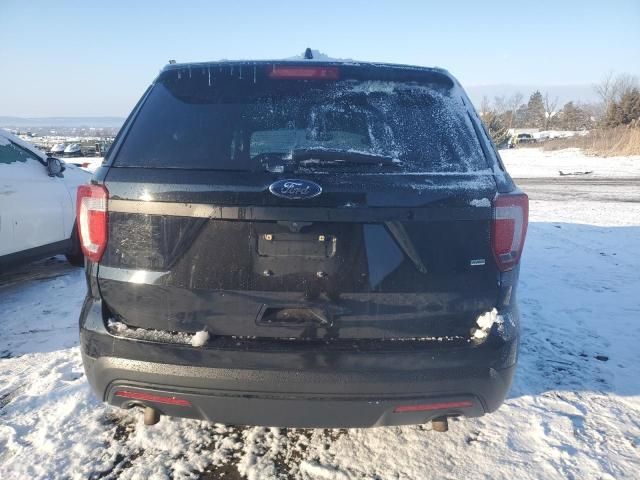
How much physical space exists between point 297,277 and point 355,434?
1208 mm

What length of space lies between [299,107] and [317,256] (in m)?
0.74

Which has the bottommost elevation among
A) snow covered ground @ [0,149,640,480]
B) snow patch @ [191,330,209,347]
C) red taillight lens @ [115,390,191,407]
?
snow covered ground @ [0,149,640,480]

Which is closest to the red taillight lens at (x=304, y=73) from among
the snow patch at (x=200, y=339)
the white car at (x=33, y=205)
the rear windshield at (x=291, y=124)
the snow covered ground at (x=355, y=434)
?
the rear windshield at (x=291, y=124)

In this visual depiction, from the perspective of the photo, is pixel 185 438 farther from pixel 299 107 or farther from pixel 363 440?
pixel 299 107

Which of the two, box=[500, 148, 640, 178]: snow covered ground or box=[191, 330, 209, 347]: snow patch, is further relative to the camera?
box=[500, 148, 640, 178]: snow covered ground

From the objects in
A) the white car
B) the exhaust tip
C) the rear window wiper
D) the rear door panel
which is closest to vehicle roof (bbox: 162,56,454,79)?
the rear window wiper

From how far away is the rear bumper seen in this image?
1.98 meters

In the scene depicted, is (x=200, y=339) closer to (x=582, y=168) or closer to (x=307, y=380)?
(x=307, y=380)

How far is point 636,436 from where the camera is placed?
2709mm

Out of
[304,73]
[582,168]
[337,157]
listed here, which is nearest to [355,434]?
[337,157]

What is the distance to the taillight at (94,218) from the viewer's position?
2078mm

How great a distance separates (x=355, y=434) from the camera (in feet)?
8.79

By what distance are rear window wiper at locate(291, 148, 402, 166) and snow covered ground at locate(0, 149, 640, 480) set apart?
1530 millimetres

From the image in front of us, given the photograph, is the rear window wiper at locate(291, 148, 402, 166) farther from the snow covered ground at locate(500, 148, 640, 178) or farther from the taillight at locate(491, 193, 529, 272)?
the snow covered ground at locate(500, 148, 640, 178)
